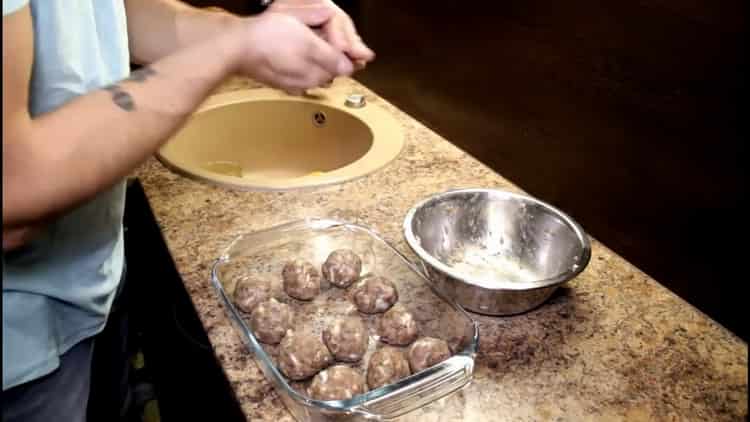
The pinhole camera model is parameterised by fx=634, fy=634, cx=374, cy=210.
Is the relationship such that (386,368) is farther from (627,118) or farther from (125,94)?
(627,118)

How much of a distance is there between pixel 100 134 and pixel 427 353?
1.52 ft

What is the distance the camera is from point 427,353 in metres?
0.80

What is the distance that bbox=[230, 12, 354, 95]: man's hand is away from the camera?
67 cm

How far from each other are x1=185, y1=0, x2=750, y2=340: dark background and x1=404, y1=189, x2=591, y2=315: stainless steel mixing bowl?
119 mm

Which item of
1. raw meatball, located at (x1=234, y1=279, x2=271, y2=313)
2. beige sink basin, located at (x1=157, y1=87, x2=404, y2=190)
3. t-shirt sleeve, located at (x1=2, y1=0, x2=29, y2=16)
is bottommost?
beige sink basin, located at (x1=157, y1=87, x2=404, y2=190)

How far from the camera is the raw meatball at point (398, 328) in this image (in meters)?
0.85

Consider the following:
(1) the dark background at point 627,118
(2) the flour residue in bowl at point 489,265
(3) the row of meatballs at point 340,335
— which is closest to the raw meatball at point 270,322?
(3) the row of meatballs at point 340,335

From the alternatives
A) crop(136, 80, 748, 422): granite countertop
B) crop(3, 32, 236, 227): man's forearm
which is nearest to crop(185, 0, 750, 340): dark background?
crop(136, 80, 748, 422): granite countertop

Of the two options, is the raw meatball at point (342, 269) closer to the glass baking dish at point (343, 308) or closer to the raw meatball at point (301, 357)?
the glass baking dish at point (343, 308)

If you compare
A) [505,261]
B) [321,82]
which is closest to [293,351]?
[321,82]

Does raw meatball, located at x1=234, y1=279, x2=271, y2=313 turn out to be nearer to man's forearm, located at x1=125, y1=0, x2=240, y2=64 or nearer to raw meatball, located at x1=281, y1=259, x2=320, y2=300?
raw meatball, located at x1=281, y1=259, x2=320, y2=300

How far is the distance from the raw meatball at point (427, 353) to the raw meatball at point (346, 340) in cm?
7

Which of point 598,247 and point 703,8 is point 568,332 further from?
point 703,8

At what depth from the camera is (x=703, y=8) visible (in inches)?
33.9
